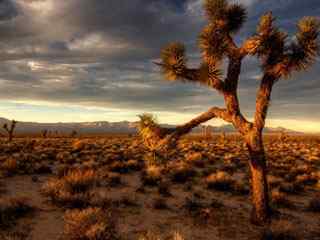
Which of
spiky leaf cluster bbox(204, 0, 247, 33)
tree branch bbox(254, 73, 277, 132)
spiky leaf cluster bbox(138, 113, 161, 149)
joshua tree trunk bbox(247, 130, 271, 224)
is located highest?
spiky leaf cluster bbox(204, 0, 247, 33)

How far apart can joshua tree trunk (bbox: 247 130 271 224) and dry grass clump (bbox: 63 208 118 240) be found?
3.62 m

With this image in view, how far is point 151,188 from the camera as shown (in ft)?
38.1

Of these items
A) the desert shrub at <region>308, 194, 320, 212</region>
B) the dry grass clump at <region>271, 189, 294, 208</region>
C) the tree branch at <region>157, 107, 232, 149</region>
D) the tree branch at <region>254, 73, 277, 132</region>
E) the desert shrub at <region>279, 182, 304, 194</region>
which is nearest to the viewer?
the tree branch at <region>254, 73, 277, 132</region>

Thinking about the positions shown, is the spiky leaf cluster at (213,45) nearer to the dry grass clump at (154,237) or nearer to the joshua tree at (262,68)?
the joshua tree at (262,68)

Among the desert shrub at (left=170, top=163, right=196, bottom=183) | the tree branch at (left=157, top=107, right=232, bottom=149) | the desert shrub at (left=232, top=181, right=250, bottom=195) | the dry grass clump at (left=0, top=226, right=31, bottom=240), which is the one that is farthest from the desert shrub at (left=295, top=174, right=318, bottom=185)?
the dry grass clump at (left=0, top=226, right=31, bottom=240)

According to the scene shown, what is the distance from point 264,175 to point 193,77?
303cm

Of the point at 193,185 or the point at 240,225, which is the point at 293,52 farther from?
the point at 193,185

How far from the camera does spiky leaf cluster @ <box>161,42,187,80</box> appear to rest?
8.31m

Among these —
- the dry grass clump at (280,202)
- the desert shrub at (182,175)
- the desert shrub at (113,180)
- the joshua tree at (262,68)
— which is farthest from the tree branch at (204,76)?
the desert shrub at (182,175)

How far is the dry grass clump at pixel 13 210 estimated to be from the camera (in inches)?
282

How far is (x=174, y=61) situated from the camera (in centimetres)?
830

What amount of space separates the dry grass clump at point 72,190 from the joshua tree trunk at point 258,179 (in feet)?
14.2

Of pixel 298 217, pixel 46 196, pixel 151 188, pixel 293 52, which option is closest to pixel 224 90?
pixel 293 52

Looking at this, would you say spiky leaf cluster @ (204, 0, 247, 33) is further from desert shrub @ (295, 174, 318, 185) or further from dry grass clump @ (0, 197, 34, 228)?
desert shrub @ (295, 174, 318, 185)
